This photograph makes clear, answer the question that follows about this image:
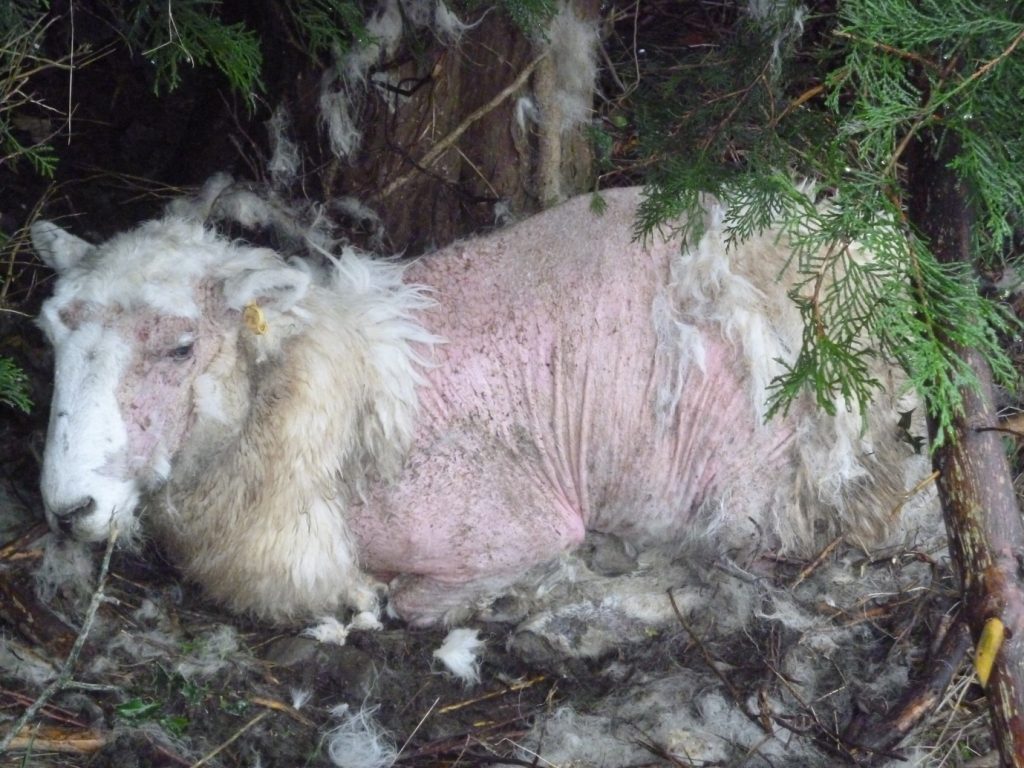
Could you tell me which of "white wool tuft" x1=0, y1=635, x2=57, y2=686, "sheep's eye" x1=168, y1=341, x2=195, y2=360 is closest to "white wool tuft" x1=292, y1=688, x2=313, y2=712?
"white wool tuft" x1=0, y1=635, x2=57, y2=686

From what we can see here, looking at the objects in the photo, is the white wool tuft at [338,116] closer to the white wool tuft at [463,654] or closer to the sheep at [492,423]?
the sheep at [492,423]

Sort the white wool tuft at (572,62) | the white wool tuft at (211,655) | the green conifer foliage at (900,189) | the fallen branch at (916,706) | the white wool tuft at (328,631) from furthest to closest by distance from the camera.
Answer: the white wool tuft at (572,62)
the white wool tuft at (328,631)
the white wool tuft at (211,655)
the fallen branch at (916,706)
the green conifer foliage at (900,189)

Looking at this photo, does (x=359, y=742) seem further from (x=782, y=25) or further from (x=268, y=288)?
(x=782, y=25)

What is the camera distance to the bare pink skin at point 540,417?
3010 millimetres

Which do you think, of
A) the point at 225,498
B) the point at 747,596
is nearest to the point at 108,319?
the point at 225,498

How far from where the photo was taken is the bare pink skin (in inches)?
118

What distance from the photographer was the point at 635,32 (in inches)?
147

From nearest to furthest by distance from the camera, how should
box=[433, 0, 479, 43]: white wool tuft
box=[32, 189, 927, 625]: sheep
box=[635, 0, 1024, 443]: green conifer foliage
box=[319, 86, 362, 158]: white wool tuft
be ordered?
box=[635, 0, 1024, 443]: green conifer foliage → box=[32, 189, 927, 625]: sheep → box=[433, 0, 479, 43]: white wool tuft → box=[319, 86, 362, 158]: white wool tuft

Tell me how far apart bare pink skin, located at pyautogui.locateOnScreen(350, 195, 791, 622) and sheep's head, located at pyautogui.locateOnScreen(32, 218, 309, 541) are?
0.51m

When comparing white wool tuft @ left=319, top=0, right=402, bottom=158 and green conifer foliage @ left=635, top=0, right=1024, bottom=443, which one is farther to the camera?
white wool tuft @ left=319, top=0, right=402, bottom=158

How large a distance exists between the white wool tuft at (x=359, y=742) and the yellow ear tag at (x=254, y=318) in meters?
0.97

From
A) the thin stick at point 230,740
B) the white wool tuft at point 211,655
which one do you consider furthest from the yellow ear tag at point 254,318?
the thin stick at point 230,740

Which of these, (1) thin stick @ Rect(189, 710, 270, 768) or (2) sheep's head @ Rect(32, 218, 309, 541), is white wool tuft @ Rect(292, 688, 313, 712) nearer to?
(1) thin stick @ Rect(189, 710, 270, 768)

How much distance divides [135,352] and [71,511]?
0.40m
